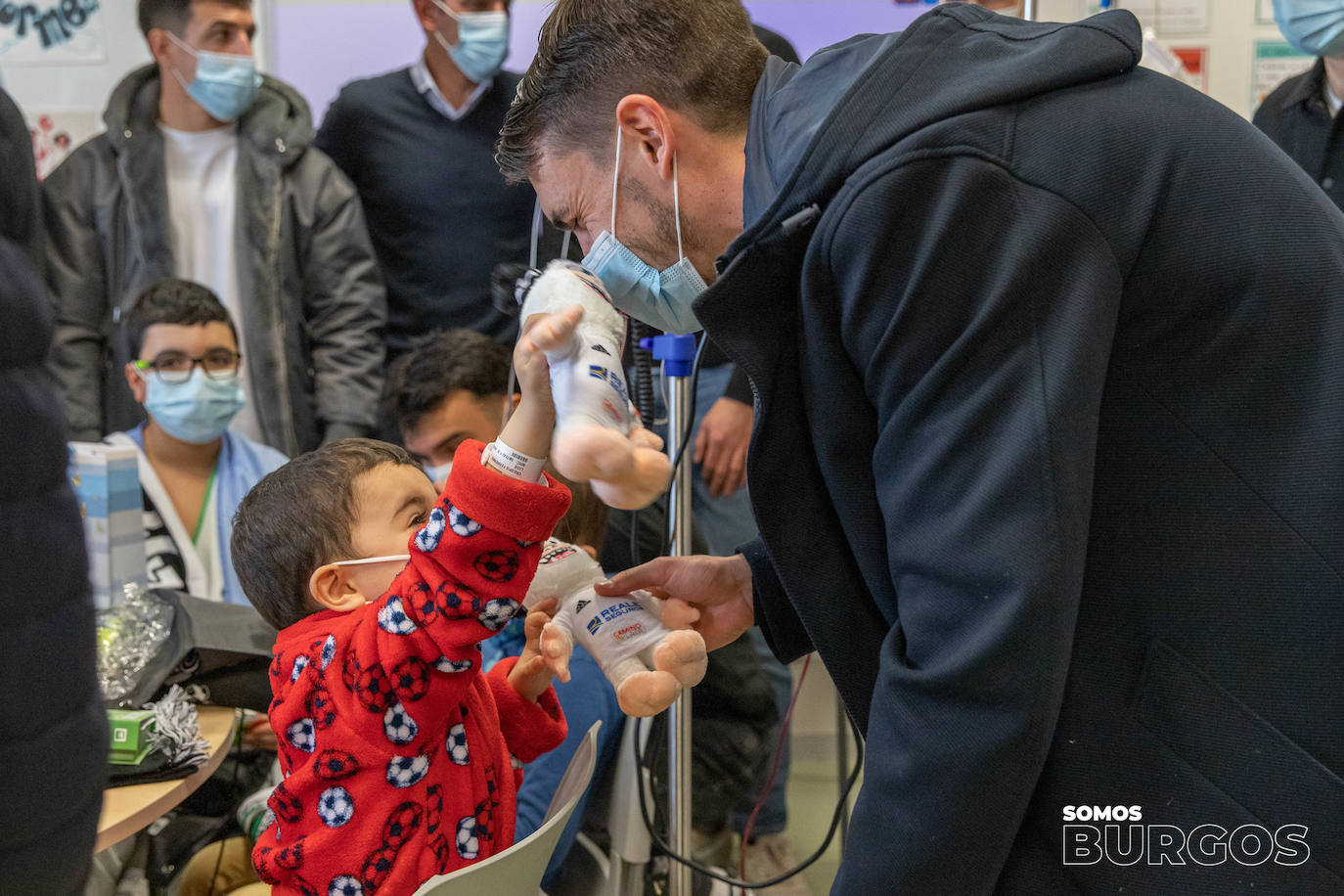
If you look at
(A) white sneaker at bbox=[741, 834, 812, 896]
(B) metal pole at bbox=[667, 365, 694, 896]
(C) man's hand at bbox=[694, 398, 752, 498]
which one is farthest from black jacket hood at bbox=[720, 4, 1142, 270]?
(A) white sneaker at bbox=[741, 834, 812, 896]

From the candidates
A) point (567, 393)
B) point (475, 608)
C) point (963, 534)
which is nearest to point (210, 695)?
point (475, 608)

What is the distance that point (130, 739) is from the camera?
1.67 metres

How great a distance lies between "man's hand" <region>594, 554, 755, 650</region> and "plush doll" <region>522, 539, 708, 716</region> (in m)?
0.02

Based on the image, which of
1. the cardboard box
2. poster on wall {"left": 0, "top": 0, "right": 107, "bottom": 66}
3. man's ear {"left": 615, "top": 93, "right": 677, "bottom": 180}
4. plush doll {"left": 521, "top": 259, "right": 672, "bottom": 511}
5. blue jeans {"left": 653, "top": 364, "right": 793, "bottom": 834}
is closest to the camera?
plush doll {"left": 521, "top": 259, "right": 672, "bottom": 511}

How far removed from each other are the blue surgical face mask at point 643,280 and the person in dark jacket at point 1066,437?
271 millimetres

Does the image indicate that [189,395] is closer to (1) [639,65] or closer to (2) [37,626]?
(1) [639,65]

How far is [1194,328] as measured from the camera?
33.6 inches

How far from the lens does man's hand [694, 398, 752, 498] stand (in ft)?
8.81

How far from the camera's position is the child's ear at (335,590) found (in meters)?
1.39

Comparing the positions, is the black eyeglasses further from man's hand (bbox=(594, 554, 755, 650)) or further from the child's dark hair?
man's hand (bbox=(594, 554, 755, 650))

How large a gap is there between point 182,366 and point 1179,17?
3.36 metres

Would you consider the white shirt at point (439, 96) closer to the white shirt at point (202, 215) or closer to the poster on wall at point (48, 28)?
the white shirt at point (202, 215)

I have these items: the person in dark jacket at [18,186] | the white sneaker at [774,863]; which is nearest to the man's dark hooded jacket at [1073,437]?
the person in dark jacket at [18,186]

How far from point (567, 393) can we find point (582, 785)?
61cm
